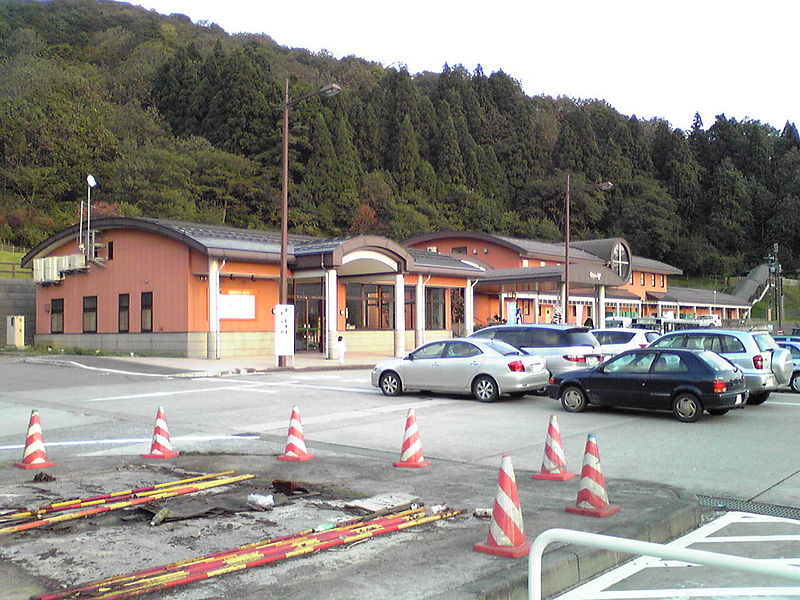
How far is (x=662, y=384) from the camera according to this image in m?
13.9

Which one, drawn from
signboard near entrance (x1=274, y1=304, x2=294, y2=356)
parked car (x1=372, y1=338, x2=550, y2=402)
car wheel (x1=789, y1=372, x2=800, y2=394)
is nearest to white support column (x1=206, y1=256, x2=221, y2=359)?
signboard near entrance (x1=274, y1=304, x2=294, y2=356)

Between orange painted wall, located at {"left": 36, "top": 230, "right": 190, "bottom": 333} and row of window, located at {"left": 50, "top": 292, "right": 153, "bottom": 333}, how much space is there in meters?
0.21

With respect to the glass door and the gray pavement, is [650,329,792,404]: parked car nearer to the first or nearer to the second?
the gray pavement

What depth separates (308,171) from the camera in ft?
241

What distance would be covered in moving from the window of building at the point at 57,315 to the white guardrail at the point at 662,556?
38021 millimetres

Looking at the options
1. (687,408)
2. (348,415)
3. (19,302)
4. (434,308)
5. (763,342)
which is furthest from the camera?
(434,308)

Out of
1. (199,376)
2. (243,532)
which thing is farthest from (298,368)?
(243,532)

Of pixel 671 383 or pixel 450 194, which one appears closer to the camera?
pixel 671 383

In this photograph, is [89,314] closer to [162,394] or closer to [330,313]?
[330,313]

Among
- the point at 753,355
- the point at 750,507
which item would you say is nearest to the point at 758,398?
the point at 753,355

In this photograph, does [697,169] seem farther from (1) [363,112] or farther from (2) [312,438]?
(2) [312,438]

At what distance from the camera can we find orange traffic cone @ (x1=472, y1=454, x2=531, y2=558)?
19.0 ft

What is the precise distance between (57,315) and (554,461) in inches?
1366

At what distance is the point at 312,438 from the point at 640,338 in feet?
43.5
